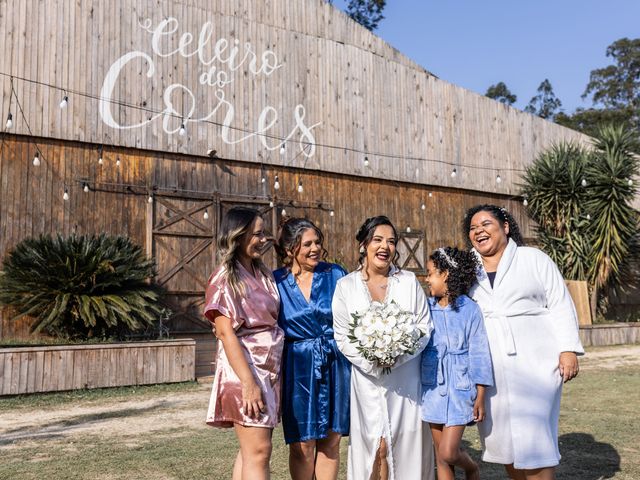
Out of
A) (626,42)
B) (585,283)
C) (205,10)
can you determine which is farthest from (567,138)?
(626,42)

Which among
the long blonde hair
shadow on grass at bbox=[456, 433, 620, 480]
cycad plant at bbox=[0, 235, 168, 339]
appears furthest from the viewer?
cycad plant at bbox=[0, 235, 168, 339]

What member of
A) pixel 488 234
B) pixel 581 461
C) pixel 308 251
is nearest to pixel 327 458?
pixel 308 251

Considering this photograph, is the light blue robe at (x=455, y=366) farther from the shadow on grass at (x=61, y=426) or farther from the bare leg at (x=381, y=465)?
the shadow on grass at (x=61, y=426)

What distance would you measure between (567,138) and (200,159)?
11921mm

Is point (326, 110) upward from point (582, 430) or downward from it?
upward

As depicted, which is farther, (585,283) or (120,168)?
(585,283)

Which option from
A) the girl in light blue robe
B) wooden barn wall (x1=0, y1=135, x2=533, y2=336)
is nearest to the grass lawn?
the girl in light blue robe

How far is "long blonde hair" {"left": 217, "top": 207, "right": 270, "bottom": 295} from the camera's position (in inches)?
130

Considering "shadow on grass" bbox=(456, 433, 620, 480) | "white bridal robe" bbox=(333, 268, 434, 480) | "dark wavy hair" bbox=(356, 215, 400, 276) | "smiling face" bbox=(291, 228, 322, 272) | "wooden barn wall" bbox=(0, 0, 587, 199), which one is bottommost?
"shadow on grass" bbox=(456, 433, 620, 480)

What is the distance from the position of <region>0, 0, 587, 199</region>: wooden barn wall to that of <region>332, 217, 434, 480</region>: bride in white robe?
32.5 ft

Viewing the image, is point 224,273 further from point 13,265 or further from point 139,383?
point 13,265

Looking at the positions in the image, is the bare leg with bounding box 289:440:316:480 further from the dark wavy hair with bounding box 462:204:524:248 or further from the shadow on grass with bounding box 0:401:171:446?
the shadow on grass with bounding box 0:401:171:446

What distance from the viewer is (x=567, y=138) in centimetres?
2011

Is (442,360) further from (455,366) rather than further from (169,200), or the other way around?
(169,200)
